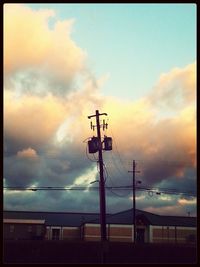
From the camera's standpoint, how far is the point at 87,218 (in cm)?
7119

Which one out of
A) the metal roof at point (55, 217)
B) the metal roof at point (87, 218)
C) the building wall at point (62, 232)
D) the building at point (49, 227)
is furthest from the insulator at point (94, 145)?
the metal roof at point (55, 217)

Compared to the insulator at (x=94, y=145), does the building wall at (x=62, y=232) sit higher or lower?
lower

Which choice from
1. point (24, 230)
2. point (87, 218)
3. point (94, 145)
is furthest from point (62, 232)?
point (94, 145)

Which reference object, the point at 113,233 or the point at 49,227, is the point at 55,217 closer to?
the point at 49,227

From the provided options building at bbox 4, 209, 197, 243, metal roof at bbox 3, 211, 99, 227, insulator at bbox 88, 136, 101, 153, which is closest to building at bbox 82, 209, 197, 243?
building at bbox 4, 209, 197, 243

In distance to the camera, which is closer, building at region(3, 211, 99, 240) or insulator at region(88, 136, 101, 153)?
insulator at region(88, 136, 101, 153)

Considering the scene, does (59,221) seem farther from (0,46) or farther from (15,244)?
(0,46)

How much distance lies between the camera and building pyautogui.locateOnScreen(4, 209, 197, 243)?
55312 mm

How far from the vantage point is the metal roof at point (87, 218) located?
186ft

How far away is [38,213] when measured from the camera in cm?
7419

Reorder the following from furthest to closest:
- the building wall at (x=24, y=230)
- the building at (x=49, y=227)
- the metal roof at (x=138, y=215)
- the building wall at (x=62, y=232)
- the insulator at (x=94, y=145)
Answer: the building wall at (x=62, y=232) < the building at (x=49, y=227) < the building wall at (x=24, y=230) < the metal roof at (x=138, y=215) < the insulator at (x=94, y=145)

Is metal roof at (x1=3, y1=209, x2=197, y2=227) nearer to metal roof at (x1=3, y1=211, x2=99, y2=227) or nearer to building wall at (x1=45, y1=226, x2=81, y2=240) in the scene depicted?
metal roof at (x1=3, y1=211, x2=99, y2=227)

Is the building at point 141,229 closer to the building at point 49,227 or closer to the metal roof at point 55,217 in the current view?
the building at point 49,227

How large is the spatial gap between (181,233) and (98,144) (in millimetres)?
38474
